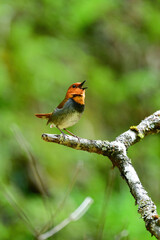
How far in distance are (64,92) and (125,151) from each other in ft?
11.6

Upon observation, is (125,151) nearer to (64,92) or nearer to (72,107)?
(72,107)

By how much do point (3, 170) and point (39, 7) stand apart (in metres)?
3.27

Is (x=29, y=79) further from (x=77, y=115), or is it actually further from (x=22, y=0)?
(x=77, y=115)

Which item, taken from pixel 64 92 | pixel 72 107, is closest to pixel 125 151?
pixel 72 107

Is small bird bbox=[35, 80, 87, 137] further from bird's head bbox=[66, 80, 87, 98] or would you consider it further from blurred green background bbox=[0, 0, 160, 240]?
blurred green background bbox=[0, 0, 160, 240]

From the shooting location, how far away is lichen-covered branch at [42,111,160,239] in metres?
1.29

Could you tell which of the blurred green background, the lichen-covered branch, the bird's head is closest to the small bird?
the bird's head

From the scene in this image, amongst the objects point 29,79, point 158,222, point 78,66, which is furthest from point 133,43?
point 158,222

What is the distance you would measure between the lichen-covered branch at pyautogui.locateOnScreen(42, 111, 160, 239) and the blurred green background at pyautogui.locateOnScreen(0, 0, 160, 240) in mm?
1361

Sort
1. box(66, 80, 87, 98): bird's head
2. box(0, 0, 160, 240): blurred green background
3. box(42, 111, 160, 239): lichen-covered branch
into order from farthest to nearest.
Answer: box(0, 0, 160, 240): blurred green background < box(66, 80, 87, 98): bird's head < box(42, 111, 160, 239): lichen-covered branch

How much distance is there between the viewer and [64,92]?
16.7ft

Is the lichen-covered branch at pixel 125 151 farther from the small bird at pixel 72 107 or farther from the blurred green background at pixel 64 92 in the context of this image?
the blurred green background at pixel 64 92

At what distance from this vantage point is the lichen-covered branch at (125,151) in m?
1.29

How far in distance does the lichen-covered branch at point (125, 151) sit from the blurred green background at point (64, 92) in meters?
1.36
